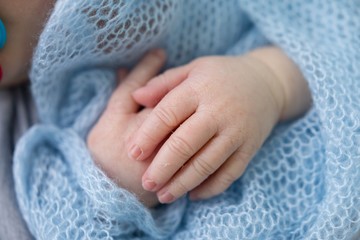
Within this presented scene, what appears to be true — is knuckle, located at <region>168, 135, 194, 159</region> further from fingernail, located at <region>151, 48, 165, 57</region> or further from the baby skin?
fingernail, located at <region>151, 48, 165, 57</region>

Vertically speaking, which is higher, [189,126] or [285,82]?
[189,126]

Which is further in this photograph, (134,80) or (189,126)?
(134,80)

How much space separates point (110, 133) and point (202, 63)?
16 centimetres

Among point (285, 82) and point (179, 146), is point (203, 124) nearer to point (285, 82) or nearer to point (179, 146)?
point (179, 146)

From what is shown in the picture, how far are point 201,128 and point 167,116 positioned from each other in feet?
0.15

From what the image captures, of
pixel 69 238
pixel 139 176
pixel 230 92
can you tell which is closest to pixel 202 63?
pixel 230 92

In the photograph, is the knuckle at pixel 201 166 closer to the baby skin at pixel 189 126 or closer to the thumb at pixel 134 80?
the baby skin at pixel 189 126

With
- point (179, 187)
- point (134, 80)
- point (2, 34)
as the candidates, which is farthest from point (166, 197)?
point (2, 34)

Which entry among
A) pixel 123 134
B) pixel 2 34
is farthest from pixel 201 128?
pixel 2 34

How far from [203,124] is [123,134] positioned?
12 centimetres

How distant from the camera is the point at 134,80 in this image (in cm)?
73

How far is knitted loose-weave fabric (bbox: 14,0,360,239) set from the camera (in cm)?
63

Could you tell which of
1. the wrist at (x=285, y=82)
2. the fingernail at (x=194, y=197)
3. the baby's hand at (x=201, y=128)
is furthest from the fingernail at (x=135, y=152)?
the wrist at (x=285, y=82)

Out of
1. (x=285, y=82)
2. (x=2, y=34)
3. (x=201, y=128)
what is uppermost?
(x=2, y=34)
